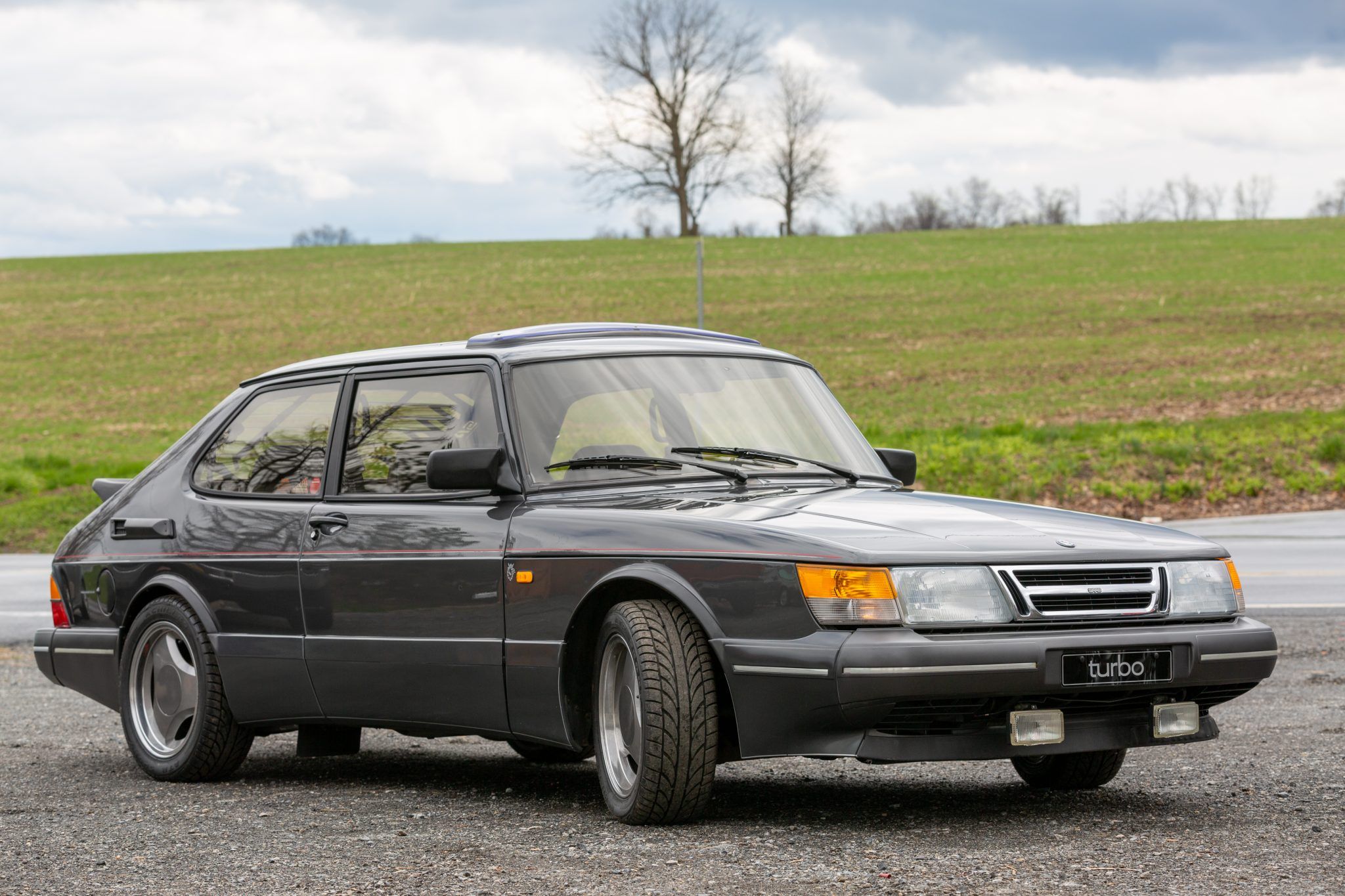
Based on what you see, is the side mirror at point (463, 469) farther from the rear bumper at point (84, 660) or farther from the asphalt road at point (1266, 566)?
the asphalt road at point (1266, 566)

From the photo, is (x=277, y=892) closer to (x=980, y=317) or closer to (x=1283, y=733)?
(x=1283, y=733)

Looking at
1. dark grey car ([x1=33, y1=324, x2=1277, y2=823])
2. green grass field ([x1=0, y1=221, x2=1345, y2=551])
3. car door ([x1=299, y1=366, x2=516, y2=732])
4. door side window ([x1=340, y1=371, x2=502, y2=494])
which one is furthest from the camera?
green grass field ([x1=0, y1=221, x2=1345, y2=551])

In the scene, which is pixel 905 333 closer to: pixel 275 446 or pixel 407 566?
pixel 275 446

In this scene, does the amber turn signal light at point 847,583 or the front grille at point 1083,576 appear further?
the front grille at point 1083,576

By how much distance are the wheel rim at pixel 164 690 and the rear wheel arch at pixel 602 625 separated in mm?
2122

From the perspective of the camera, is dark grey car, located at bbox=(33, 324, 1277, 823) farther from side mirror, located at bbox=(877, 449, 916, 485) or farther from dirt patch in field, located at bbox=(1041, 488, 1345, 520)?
dirt patch in field, located at bbox=(1041, 488, 1345, 520)

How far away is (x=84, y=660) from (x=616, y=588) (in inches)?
126

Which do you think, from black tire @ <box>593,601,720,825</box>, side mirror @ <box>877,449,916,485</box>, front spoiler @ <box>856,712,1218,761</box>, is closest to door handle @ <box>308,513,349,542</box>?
black tire @ <box>593,601,720,825</box>

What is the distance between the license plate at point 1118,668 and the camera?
189 inches

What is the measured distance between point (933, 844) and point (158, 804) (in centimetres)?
301

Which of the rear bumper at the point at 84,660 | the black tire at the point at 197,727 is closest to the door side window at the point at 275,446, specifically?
the black tire at the point at 197,727

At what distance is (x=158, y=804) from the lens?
6.10 meters

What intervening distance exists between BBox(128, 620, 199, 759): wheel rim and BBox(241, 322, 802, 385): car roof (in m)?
1.33

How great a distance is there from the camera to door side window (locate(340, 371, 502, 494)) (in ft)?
20.1
